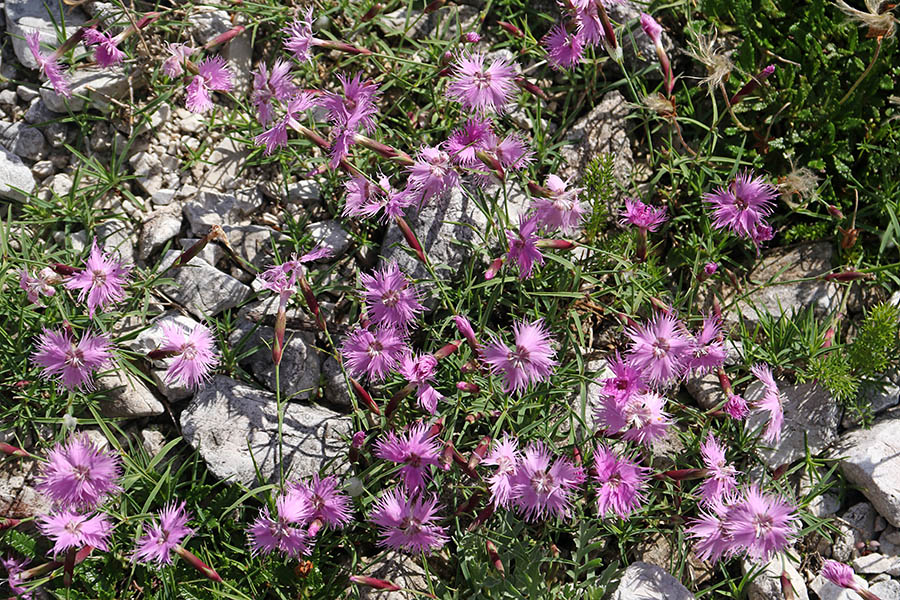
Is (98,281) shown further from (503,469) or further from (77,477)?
(503,469)

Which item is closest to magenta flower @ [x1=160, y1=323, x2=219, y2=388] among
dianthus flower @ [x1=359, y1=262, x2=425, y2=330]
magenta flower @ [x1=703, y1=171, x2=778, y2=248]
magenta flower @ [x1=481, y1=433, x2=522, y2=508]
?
dianthus flower @ [x1=359, y1=262, x2=425, y2=330]

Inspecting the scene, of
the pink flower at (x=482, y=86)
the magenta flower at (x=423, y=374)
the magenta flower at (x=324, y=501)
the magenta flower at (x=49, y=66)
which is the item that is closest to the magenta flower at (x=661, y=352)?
the magenta flower at (x=423, y=374)

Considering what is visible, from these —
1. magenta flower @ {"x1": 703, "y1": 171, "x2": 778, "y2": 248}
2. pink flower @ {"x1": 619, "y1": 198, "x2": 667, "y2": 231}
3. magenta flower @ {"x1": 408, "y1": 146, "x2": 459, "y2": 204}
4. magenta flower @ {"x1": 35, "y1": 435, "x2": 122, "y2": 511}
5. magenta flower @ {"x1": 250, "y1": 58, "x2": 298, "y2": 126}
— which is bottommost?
magenta flower @ {"x1": 35, "y1": 435, "x2": 122, "y2": 511}

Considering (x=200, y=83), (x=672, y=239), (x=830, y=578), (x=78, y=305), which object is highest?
(x=200, y=83)

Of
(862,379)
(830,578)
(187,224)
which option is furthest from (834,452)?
(187,224)

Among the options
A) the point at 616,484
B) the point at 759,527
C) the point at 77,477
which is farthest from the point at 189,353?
the point at 759,527

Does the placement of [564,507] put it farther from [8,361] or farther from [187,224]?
[8,361]

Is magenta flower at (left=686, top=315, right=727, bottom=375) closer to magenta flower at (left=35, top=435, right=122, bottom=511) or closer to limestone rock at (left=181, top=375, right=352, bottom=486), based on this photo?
limestone rock at (left=181, top=375, right=352, bottom=486)
